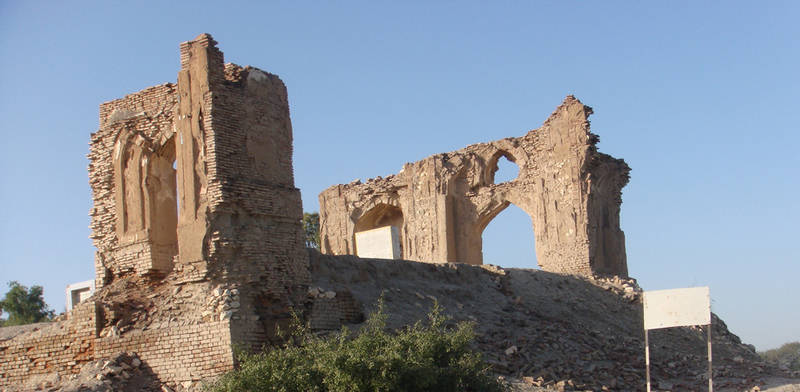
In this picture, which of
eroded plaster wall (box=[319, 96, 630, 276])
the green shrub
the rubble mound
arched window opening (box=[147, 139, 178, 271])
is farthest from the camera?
eroded plaster wall (box=[319, 96, 630, 276])

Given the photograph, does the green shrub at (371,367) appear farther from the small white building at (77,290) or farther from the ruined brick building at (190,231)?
the small white building at (77,290)

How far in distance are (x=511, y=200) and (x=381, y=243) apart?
557 centimetres

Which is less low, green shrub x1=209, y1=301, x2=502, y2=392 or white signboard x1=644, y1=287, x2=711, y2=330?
white signboard x1=644, y1=287, x2=711, y2=330

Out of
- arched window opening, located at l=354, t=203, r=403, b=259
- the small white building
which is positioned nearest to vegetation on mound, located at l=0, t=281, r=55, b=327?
the small white building

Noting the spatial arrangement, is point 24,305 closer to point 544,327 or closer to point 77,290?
point 77,290

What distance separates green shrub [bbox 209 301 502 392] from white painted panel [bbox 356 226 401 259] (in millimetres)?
8817

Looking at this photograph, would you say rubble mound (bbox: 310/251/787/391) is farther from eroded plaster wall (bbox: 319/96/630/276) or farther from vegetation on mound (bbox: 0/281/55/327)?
vegetation on mound (bbox: 0/281/55/327)

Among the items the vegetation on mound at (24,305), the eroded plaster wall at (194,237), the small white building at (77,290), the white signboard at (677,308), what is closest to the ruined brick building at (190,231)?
the eroded plaster wall at (194,237)

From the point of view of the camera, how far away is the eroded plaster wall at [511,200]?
22.2 metres

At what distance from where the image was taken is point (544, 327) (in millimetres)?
15000

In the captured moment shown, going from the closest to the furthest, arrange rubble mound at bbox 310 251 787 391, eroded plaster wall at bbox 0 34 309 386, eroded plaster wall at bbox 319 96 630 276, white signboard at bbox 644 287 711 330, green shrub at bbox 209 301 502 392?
1. green shrub at bbox 209 301 502 392
2. eroded plaster wall at bbox 0 34 309 386
3. white signboard at bbox 644 287 711 330
4. rubble mound at bbox 310 251 787 391
5. eroded plaster wall at bbox 319 96 630 276

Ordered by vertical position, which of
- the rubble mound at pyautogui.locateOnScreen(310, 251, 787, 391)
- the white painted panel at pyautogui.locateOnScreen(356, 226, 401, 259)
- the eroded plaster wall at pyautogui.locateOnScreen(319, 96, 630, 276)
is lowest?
the rubble mound at pyautogui.locateOnScreen(310, 251, 787, 391)

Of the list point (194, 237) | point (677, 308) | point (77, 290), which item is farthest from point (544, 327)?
point (77, 290)

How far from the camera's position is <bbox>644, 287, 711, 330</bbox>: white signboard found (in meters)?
11.8
